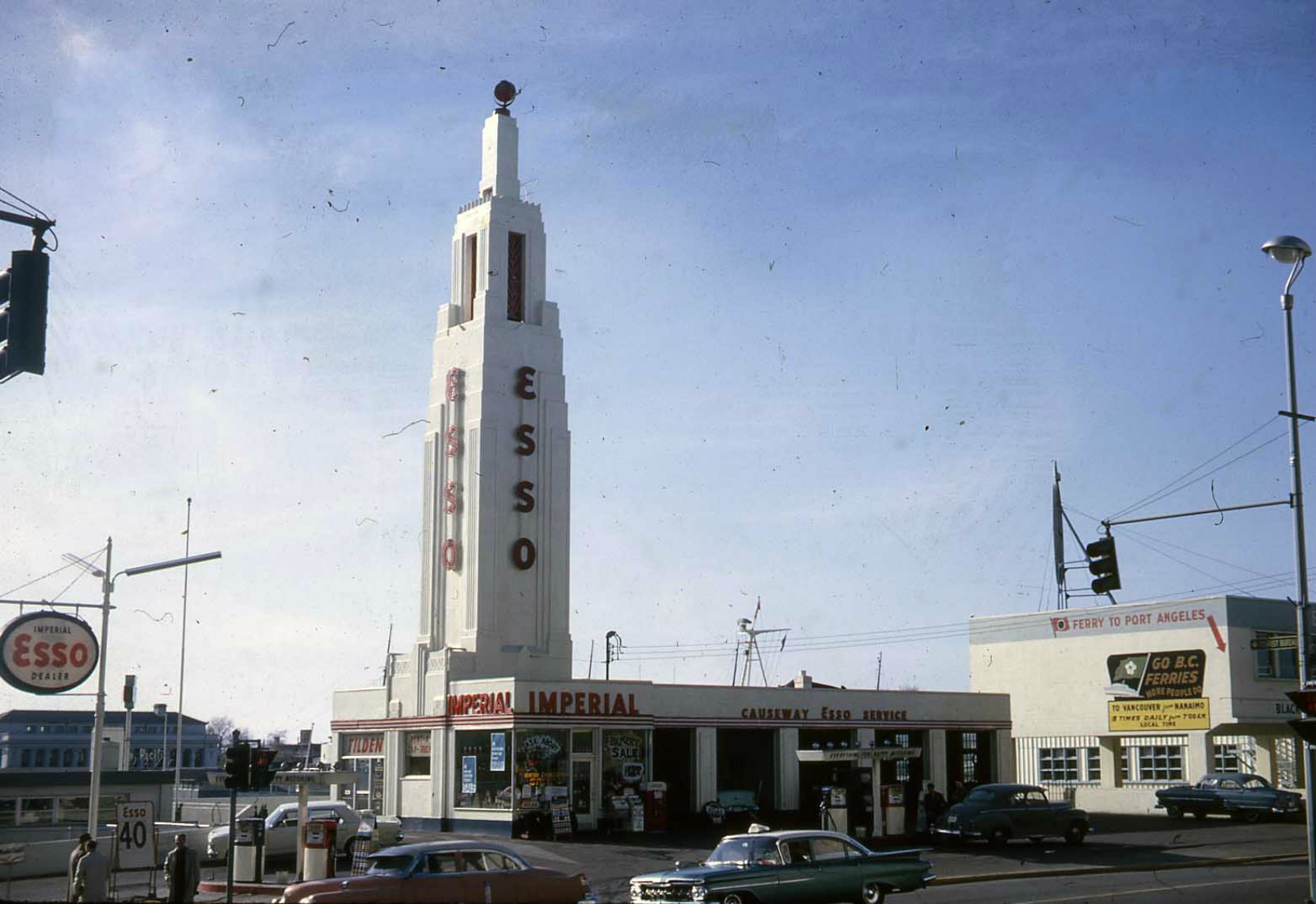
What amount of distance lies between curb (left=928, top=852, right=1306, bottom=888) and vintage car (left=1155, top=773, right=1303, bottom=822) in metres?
10.1

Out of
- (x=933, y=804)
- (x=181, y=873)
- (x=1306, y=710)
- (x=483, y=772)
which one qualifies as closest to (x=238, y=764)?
(x=181, y=873)

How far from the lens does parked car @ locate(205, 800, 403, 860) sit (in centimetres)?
3419

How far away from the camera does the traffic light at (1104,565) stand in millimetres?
31812

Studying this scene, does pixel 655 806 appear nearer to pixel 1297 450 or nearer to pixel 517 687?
pixel 517 687

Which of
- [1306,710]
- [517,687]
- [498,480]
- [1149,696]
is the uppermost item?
[498,480]

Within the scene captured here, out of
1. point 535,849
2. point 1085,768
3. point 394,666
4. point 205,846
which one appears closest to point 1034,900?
point 535,849

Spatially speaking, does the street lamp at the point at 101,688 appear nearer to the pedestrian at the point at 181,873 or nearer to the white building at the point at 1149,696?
the pedestrian at the point at 181,873

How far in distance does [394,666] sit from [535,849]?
1301 centimetres

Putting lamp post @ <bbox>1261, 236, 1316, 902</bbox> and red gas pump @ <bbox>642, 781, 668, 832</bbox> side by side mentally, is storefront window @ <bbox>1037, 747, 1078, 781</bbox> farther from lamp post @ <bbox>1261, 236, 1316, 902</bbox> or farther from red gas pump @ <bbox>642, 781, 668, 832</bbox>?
lamp post @ <bbox>1261, 236, 1316, 902</bbox>

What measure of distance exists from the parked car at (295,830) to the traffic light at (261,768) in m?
7.13

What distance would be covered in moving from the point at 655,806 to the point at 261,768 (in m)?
18.0

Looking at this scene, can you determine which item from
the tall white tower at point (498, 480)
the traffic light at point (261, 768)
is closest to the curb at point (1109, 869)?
the traffic light at point (261, 768)

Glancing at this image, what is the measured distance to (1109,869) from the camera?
31.4 metres

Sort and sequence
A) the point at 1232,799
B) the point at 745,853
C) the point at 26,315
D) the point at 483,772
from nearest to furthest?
the point at 26,315, the point at 745,853, the point at 483,772, the point at 1232,799
